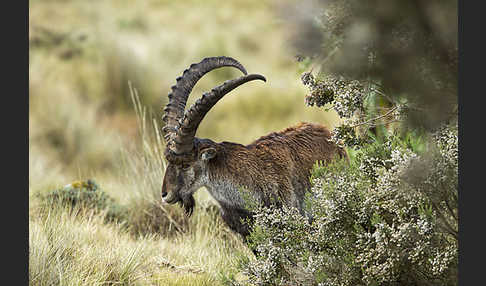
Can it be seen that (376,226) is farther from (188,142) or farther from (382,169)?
(188,142)

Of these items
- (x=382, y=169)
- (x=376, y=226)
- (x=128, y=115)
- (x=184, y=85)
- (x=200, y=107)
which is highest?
(x=128, y=115)

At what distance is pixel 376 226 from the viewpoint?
417 cm

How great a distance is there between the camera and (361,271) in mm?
4434

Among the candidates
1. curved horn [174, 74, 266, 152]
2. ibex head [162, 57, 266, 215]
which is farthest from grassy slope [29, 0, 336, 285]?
curved horn [174, 74, 266, 152]

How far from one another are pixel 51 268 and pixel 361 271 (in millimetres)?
2675

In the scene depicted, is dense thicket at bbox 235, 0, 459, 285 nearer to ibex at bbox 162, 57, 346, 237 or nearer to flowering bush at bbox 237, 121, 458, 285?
flowering bush at bbox 237, 121, 458, 285

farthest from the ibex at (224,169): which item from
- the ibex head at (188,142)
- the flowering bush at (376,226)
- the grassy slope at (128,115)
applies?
the grassy slope at (128,115)

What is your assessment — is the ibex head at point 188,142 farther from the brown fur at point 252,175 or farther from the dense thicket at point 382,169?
the dense thicket at point 382,169

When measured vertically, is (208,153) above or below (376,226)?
above

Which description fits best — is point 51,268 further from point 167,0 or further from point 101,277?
point 167,0

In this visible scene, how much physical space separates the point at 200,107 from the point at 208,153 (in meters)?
0.49

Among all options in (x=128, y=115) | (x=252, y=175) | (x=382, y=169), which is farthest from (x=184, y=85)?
(x=128, y=115)

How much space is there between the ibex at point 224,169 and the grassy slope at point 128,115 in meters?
0.66

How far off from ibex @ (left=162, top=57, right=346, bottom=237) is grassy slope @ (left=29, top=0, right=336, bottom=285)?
662mm
